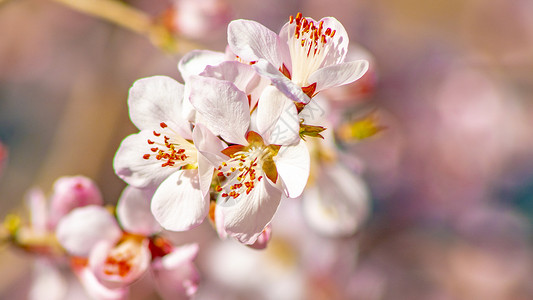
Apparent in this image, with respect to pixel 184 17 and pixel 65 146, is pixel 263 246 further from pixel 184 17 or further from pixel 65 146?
pixel 65 146

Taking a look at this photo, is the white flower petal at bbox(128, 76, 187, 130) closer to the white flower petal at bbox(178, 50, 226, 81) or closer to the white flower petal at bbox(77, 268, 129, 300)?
the white flower petal at bbox(178, 50, 226, 81)

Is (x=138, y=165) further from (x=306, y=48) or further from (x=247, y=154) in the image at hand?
(x=306, y=48)

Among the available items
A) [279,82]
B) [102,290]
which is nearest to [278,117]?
[279,82]

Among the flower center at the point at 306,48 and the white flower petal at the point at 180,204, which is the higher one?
the flower center at the point at 306,48

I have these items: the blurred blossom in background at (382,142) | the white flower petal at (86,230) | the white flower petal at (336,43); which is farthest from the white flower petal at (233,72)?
the blurred blossom in background at (382,142)

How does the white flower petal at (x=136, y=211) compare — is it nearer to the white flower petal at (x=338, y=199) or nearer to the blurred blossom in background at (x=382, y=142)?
the white flower petal at (x=338, y=199)

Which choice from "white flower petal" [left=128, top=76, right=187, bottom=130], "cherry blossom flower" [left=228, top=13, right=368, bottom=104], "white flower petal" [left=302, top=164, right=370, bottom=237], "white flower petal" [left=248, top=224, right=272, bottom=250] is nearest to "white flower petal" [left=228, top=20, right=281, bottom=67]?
"cherry blossom flower" [left=228, top=13, right=368, bottom=104]
